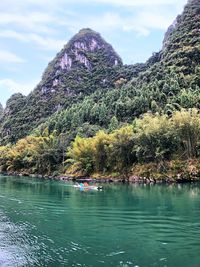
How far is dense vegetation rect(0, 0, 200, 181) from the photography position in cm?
6184

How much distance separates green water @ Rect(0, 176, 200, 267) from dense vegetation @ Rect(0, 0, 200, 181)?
24.1 metres

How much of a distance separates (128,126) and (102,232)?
1895 inches

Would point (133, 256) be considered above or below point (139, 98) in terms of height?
below

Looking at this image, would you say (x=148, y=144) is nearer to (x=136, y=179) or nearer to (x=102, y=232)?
(x=136, y=179)

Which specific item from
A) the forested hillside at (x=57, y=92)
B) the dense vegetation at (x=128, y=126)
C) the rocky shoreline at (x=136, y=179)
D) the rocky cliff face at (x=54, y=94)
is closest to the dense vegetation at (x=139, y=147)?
the dense vegetation at (x=128, y=126)

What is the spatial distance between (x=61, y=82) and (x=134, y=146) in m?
124

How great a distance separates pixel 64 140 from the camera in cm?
8694

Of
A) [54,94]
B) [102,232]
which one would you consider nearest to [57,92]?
[54,94]

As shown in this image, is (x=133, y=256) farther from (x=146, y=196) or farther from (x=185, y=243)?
(x=146, y=196)

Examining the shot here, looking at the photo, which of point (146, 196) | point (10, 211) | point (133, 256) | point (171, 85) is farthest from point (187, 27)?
point (133, 256)

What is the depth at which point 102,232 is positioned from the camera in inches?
914

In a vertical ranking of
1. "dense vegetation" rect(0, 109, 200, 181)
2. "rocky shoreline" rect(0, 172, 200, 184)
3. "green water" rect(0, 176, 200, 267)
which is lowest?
"green water" rect(0, 176, 200, 267)

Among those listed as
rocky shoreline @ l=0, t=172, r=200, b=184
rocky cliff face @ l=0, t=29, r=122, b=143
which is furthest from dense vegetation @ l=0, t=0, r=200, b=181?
rocky shoreline @ l=0, t=172, r=200, b=184

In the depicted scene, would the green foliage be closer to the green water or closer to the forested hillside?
the green water
